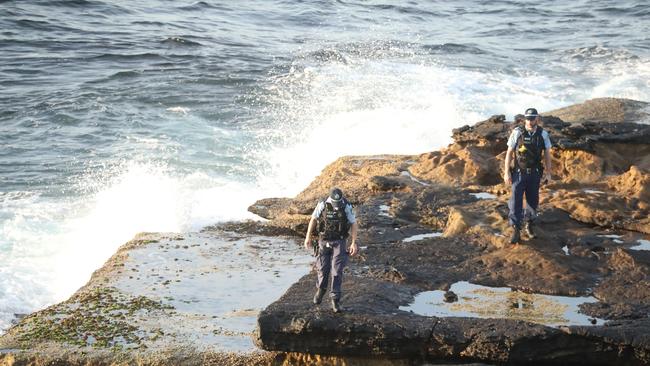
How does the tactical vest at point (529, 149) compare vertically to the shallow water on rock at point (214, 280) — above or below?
above

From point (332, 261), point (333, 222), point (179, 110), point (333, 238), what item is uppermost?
point (333, 222)

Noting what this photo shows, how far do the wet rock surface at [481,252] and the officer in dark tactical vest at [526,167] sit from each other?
384 mm

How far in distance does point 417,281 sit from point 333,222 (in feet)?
6.27

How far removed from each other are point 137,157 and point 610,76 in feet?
51.9

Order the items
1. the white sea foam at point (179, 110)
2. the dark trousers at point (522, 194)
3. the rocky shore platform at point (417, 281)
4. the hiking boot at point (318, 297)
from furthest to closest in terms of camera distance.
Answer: the white sea foam at point (179, 110)
the dark trousers at point (522, 194)
the hiking boot at point (318, 297)
the rocky shore platform at point (417, 281)

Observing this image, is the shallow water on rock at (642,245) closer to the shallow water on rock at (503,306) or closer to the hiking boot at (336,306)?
the shallow water on rock at (503,306)

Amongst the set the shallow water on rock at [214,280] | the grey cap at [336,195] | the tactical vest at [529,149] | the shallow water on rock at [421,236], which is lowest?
the shallow water on rock at [214,280]

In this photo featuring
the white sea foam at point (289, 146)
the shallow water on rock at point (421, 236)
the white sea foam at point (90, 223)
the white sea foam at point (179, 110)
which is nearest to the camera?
the shallow water on rock at point (421, 236)

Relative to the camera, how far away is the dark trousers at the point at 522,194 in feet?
39.7

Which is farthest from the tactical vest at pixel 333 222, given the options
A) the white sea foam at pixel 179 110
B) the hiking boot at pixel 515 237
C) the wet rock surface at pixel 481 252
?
the white sea foam at pixel 179 110

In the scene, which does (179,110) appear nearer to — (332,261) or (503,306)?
(332,261)

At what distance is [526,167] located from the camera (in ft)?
39.3

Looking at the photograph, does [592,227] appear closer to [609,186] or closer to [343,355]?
[609,186]

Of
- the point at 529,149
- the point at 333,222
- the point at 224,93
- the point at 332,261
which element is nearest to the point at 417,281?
the point at 332,261
